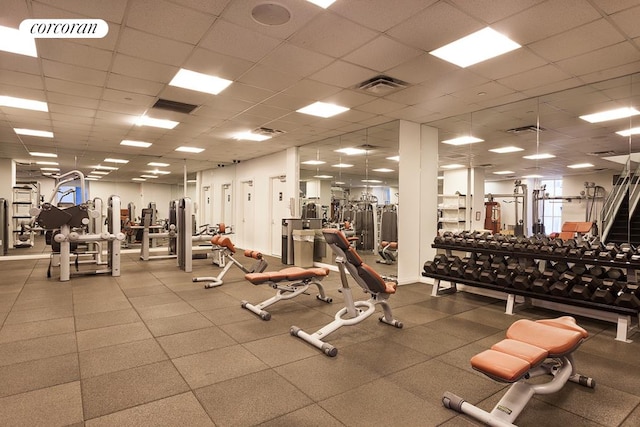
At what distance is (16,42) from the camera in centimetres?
325

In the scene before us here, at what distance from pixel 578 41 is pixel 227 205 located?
9992 millimetres

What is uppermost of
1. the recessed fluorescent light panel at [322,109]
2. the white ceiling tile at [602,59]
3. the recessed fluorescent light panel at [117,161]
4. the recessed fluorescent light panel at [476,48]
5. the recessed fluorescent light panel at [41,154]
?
the recessed fluorescent light panel at [322,109]

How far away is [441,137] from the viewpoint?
6621 millimetres

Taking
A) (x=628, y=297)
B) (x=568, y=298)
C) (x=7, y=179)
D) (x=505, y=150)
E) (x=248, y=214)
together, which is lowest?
(x=568, y=298)

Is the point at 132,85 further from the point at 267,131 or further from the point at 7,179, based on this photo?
the point at 7,179

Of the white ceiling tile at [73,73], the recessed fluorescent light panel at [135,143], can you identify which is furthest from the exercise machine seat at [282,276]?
the recessed fluorescent light panel at [135,143]

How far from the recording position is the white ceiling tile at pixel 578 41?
113 inches

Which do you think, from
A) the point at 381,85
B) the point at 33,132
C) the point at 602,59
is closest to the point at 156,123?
the point at 33,132

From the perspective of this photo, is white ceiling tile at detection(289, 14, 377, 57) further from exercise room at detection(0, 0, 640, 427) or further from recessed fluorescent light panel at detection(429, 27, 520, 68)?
recessed fluorescent light panel at detection(429, 27, 520, 68)

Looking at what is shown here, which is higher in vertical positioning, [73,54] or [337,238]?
[73,54]

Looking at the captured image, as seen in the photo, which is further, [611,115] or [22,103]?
[22,103]

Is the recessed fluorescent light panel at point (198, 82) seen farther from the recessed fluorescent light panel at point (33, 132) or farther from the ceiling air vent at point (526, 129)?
the ceiling air vent at point (526, 129)

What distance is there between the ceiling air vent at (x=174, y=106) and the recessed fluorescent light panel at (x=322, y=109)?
1597 mm

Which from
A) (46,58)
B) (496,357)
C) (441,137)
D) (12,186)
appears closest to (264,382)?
(496,357)
